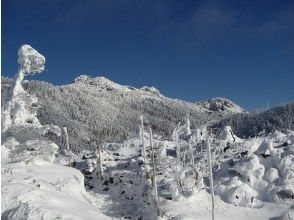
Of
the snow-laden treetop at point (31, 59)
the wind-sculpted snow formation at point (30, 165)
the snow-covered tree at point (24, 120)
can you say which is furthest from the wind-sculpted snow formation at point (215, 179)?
the snow-laden treetop at point (31, 59)

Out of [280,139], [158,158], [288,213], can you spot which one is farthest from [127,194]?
[280,139]

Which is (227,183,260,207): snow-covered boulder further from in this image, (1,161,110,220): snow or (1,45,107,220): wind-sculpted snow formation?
(1,45,107,220): wind-sculpted snow formation

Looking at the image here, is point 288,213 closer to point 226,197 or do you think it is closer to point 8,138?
point 226,197

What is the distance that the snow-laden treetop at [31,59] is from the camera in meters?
41.9

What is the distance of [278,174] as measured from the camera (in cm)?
4603

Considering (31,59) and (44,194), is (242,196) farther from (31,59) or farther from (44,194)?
(31,59)

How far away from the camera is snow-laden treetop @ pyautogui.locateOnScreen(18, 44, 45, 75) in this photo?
137 ft

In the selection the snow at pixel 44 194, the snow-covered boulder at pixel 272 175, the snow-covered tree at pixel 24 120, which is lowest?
the snow at pixel 44 194

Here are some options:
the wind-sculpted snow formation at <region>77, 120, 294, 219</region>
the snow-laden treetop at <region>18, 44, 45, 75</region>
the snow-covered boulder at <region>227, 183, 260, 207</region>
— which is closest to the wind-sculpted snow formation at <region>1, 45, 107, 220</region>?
the snow-laden treetop at <region>18, 44, 45, 75</region>

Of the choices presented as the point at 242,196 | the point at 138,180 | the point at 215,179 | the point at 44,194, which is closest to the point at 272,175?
the point at 242,196

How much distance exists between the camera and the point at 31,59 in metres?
42.3

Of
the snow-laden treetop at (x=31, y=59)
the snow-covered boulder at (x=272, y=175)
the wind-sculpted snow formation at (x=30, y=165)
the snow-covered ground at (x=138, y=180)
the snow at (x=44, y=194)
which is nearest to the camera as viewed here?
the snow at (x=44, y=194)

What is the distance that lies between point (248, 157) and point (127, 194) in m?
12.3

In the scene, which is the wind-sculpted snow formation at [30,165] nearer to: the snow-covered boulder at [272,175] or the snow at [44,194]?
the snow at [44,194]
